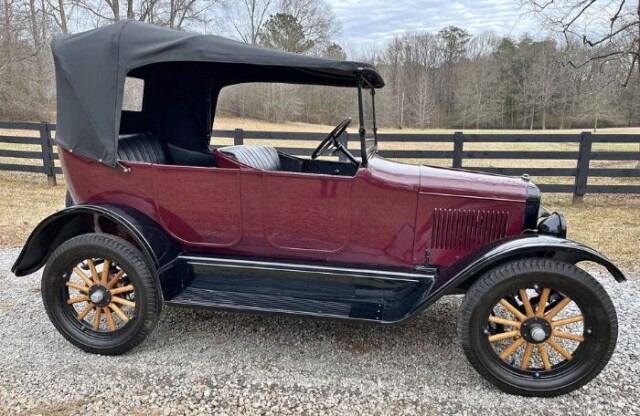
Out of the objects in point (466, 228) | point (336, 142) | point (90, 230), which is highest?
point (336, 142)

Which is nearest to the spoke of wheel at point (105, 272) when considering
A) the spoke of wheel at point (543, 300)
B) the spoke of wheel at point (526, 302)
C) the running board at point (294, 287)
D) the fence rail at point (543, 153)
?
the running board at point (294, 287)

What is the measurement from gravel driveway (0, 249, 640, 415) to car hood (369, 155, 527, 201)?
111 cm

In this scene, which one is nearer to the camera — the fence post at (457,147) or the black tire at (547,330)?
the black tire at (547,330)

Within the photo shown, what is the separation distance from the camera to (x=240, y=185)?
9.34 feet

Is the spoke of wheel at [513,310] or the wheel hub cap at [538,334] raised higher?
the spoke of wheel at [513,310]

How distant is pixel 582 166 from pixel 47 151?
9.98 m

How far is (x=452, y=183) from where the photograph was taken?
282 cm

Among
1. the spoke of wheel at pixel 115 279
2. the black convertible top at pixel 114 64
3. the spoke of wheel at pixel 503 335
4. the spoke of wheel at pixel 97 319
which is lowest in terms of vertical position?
the spoke of wheel at pixel 97 319

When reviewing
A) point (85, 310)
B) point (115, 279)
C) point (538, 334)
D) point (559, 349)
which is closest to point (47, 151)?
point (85, 310)

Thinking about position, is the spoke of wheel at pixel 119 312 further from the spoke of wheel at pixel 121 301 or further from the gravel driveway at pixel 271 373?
the gravel driveway at pixel 271 373

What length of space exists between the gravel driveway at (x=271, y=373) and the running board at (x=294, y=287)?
0.40 metres

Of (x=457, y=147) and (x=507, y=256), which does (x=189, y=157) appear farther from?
(x=457, y=147)

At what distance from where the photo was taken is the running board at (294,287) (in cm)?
267

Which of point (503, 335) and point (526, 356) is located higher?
point (503, 335)
